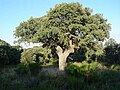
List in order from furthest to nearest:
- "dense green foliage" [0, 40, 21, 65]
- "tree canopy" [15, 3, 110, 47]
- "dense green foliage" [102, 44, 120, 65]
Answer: "dense green foliage" [102, 44, 120, 65] < "dense green foliage" [0, 40, 21, 65] < "tree canopy" [15, 3, 110, 47]

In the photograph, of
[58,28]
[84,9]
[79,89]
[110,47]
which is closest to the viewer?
[79,89]

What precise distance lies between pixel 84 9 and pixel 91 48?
4.75 meters

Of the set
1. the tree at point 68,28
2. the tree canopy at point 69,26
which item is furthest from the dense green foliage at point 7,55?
the tree canopy at point 69,26

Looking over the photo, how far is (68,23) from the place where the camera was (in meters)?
28.4

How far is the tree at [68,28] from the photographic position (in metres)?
28.4

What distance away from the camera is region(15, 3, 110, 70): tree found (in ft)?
93.1

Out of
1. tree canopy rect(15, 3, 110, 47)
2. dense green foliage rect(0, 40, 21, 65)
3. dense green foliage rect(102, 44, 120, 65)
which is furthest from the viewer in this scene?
dense green foliage rect(102, 44, 120, 65)

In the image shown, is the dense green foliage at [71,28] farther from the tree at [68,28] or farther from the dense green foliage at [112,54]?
the dense green foliage at [112,54]

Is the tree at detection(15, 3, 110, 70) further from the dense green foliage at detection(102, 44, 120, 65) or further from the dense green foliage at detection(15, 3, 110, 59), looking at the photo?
the dense green foliage at detection(102, 44, 120, 65)

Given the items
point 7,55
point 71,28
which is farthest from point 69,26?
point 7,55

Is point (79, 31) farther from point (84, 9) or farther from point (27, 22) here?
point (27, 22)

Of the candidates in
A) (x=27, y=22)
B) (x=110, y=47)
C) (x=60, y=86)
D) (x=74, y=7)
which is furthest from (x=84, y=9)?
(x=60, y=86)

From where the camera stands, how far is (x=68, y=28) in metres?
28.5

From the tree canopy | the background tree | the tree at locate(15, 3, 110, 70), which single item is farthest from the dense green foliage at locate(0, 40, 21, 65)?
the background tree
